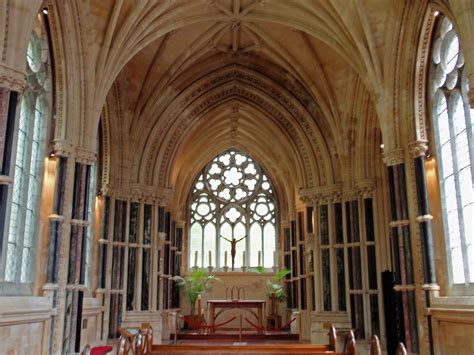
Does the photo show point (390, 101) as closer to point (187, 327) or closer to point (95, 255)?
point (95, 255)

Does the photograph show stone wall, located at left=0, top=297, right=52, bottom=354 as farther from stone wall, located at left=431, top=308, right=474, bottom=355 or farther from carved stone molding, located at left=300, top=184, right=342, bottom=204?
carved stone molding, located at left=300, top=184, right=342, bottom=204

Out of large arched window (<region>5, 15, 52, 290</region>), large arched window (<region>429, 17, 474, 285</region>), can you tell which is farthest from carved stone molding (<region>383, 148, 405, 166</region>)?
large arched window (<region>5, 15, 52, 290</region>)

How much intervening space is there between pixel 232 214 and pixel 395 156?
14.1 metres

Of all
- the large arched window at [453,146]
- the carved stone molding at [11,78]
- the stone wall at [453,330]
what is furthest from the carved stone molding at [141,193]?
the stone wall at [453,330]

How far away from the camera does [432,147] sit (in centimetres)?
1136

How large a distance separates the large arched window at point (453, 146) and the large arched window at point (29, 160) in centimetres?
799

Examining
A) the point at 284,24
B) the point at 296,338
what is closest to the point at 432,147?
the point at 284,24

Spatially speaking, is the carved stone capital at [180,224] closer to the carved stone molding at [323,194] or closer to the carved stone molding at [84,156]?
the carved stone molding at [323,194]

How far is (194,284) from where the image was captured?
72.7ft

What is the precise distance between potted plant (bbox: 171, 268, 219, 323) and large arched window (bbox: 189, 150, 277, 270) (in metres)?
1.00

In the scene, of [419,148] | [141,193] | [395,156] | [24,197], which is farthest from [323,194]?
[24,197]

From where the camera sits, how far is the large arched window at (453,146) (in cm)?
989

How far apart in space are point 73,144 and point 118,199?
442 cm

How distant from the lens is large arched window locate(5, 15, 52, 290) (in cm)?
992
